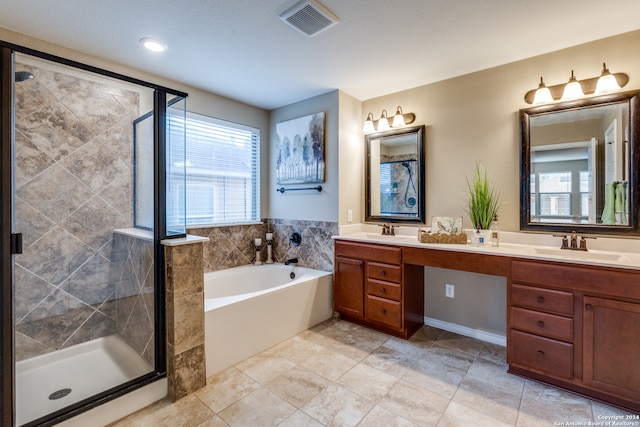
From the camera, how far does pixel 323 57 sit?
239cm

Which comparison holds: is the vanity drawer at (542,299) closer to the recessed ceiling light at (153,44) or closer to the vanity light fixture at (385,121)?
the vanity light fixture at (385,121)

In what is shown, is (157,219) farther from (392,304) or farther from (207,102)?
(392,304)

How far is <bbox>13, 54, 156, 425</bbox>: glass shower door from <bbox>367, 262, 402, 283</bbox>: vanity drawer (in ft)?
6.00

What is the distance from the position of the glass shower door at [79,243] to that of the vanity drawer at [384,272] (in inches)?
72.0

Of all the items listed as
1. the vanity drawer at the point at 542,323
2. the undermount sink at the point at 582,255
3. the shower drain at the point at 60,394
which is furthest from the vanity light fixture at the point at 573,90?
the shower drain at the point at 60,394

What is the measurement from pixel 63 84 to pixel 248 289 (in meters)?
2.43

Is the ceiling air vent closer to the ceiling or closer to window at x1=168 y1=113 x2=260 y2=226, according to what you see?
the ceiling

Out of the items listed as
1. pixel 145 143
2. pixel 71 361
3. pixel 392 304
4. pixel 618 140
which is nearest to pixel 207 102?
pixel 145 143

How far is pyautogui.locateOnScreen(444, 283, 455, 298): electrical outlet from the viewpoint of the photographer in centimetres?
278

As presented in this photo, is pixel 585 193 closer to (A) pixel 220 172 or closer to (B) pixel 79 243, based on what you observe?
(A) pixel 220 172

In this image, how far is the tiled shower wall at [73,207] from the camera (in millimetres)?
2031

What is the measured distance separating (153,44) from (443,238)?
9.15ft

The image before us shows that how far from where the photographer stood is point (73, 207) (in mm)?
2320

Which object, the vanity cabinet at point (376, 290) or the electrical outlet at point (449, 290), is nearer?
the vanity cabinet at point (376, 290)
